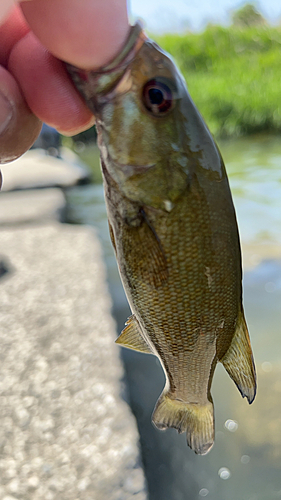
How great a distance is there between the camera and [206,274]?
3.63 feet

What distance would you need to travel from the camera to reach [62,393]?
2.44 metres

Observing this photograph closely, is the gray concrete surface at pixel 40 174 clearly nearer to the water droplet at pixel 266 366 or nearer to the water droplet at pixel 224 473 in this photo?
the water droplet at pixel 266 366

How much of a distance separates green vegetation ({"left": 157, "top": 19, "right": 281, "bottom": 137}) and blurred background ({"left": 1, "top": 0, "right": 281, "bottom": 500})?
0.03m

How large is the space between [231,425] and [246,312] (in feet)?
4.27

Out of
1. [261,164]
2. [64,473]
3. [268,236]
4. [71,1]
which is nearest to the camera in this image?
[71,1]

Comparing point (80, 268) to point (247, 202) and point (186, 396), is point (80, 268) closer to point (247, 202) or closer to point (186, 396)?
point (186, 396)

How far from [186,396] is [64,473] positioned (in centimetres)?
102

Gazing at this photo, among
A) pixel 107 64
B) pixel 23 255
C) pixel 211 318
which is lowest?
pixel 23 255

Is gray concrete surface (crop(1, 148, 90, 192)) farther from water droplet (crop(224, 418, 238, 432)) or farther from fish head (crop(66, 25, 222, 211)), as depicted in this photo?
fish head (crop(66, 25, 222, 211))

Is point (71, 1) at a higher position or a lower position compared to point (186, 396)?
higher

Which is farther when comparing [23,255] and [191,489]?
[23,255]

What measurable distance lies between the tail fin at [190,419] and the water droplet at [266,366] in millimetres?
1885

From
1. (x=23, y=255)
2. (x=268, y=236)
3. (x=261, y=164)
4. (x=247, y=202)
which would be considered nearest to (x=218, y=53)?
(x=261, y=164)

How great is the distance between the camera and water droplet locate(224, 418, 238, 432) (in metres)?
2.57
